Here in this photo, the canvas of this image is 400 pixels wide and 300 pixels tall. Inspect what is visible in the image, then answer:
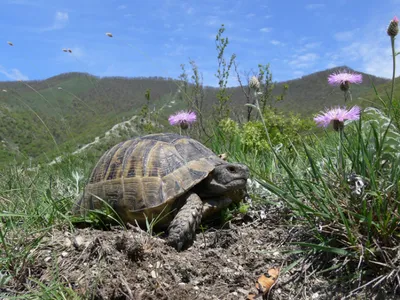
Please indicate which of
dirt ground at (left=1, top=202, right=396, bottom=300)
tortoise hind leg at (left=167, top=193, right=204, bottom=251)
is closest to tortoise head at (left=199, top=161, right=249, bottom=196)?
tortoise hind leg at (left=167, top=193, right=204, bottom=251)

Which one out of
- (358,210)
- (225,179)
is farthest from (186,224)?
(358,210)

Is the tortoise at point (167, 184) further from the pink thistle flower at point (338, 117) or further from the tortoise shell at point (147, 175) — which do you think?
the pink thistle flower at point (338, 117)

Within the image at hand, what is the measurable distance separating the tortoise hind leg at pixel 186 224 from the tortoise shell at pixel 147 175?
0.15 m

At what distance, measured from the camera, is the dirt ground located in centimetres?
263

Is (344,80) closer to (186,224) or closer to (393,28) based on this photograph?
(393,28)

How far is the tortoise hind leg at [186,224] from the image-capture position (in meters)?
3.23

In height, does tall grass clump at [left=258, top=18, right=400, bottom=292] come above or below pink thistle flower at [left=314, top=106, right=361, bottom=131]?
below

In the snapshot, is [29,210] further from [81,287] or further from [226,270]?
[226,270]

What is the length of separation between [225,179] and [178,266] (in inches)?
41.5

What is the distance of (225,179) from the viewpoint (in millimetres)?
3699

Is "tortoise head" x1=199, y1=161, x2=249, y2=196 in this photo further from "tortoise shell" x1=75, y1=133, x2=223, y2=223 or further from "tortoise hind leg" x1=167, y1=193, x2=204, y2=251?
"tortoise hind leg" x1=167, y1=193, x2=204, y2=251

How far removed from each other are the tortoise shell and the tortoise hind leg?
0.15 meters

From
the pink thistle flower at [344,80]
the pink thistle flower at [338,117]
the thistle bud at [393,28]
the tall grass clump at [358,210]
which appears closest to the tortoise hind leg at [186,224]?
the tall grass clump at [358,210]

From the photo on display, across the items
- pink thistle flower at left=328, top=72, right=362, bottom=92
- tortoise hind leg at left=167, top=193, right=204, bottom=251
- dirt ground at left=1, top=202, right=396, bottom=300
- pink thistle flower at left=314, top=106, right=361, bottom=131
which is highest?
pink thistle flower at left=328, top=72, right=362, bottom=92
